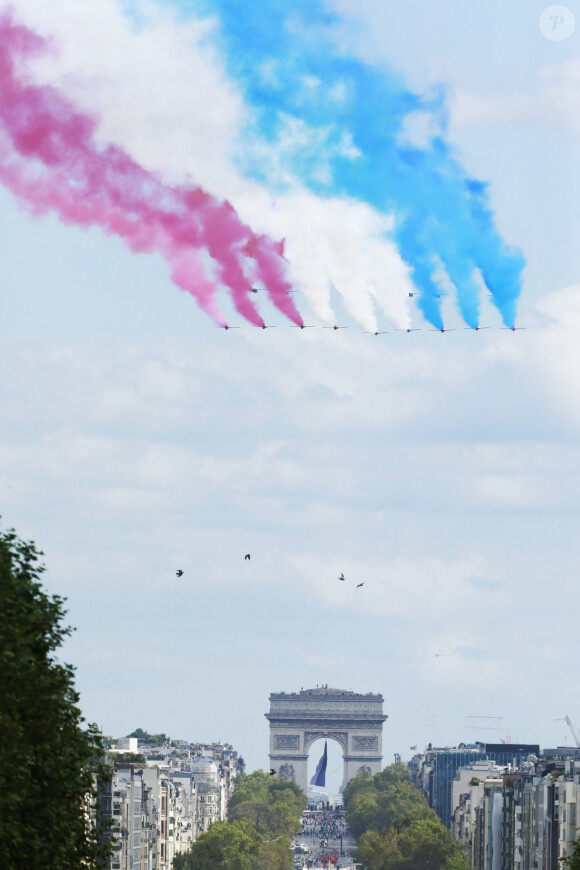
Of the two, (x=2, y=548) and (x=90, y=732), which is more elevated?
(x=2, y=548)

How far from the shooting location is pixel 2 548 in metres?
75.0

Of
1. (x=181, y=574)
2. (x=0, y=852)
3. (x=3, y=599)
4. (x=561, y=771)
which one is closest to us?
(x=0, y=852)

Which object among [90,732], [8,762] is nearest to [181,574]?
[90,732]

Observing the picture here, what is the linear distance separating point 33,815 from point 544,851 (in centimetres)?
11682

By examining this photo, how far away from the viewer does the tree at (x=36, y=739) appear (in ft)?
215

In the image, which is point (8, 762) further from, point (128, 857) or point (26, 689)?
point (128, 857)

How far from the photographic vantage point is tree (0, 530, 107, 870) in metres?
65.5

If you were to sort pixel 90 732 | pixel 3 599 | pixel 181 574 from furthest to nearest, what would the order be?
pixel 181 574 < pixel 90 732 < pixel 3 599

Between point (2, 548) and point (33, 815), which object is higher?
point (2, 548)

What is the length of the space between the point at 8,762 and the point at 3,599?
6143 mm

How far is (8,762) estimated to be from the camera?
64.6 meters

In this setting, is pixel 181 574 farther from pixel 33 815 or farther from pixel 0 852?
pixel 0 852

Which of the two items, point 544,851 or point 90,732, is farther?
point 544,851

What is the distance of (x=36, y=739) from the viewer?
232 ft
